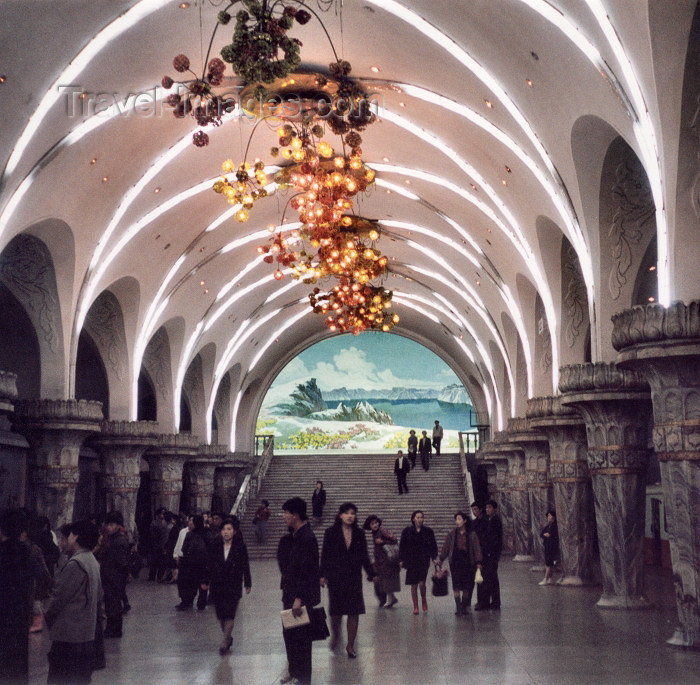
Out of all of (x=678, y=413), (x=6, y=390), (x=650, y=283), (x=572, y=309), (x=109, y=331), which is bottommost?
(x=678, y=413)

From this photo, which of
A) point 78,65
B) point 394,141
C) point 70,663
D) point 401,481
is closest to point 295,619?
point 70,663

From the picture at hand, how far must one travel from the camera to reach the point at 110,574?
1016 cm

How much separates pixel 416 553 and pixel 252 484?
1969 cm

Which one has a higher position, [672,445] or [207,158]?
[207,158]

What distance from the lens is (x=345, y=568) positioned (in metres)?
8.75

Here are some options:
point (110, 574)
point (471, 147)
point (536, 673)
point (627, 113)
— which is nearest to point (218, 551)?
point (110, 574)

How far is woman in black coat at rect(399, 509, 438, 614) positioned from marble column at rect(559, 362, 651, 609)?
241 centimetres

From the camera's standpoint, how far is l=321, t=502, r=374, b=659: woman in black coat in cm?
869

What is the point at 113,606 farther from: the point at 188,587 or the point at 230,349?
the point at 230,349

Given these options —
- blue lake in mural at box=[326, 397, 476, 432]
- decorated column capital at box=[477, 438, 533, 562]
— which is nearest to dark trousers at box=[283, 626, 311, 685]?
decorated column capital at box=[477, 438, 533, 562]

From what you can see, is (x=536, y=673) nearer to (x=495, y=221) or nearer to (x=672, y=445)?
(x=672, y=445)

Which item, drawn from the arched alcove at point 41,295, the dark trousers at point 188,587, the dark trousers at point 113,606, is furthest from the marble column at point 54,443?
the dark trousers at point 113,606

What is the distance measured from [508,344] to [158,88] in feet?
42.3

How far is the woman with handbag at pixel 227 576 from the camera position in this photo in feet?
29.7
